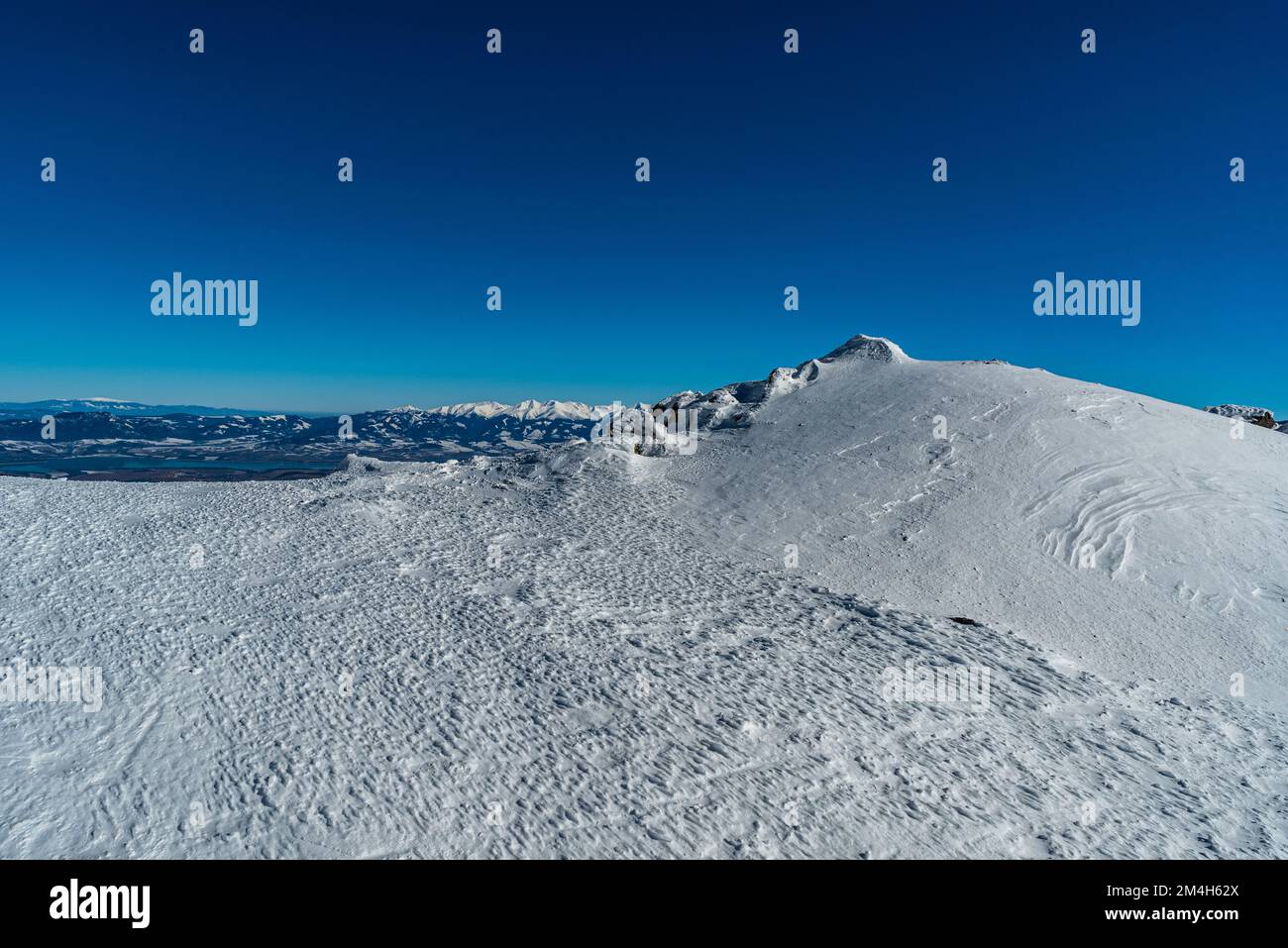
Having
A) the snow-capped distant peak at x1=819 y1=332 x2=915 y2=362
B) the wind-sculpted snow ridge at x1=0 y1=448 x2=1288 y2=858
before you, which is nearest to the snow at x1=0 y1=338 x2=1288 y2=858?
the wind-sculpted snow ridge at x1=0 y1=448 x2=1288 y2=858

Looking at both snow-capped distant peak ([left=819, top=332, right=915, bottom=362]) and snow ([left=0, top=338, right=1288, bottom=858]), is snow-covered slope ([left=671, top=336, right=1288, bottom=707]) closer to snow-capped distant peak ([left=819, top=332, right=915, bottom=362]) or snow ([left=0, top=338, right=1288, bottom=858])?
snow ([left=0, top=338, right=1288, bottom=858])

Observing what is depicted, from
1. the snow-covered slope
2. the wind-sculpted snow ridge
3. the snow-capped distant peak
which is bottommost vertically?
the wind-sculpted snow ridge

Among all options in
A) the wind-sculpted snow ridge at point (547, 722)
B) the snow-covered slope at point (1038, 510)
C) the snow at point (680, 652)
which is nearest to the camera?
the wind-sculpted snow ridge at point (547, 722)

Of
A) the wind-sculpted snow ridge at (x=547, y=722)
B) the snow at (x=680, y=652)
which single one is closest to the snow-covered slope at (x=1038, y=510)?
the snow at (x=680, y=652)

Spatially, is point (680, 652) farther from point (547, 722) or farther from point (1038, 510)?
point (1038, 510)

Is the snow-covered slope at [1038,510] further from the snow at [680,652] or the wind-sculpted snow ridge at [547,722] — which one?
the wind-sculpted snow ridge at [547,722]

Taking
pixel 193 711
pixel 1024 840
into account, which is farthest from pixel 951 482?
pixel 193 711
